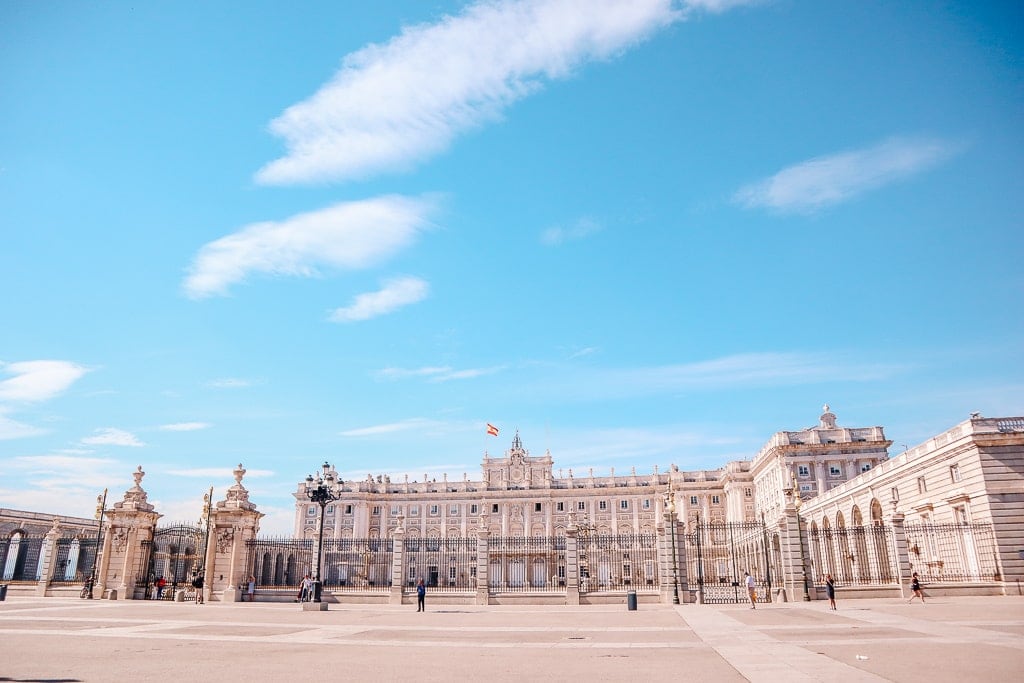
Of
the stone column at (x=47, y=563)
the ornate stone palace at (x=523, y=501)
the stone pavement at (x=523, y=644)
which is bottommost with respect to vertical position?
the stone pavement at (x=523, y=644)

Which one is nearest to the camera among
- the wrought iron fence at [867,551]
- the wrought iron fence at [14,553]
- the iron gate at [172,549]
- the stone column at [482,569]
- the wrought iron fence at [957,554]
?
the wrought iron fence at [957,554]

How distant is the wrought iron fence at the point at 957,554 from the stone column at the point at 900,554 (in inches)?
46.8

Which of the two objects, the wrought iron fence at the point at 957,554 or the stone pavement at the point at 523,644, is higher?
the wrought iron fence at the point at 957,554

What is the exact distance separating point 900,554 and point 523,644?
2382cm

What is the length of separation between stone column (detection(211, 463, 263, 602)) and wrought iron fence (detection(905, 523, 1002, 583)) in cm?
3277

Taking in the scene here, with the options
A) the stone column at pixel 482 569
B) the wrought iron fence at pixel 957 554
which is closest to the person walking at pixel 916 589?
the wrought iron fence at pixel 957 554

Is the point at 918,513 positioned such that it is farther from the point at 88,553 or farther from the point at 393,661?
the point at 88,553

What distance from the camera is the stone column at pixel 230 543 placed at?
3366cm

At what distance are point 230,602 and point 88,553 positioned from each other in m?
10.1

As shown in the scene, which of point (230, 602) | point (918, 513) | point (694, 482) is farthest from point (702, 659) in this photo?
point (694, 482)

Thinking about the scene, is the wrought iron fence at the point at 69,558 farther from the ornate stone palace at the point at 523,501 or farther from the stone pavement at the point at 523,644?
the ornate stone palace at the point at 523,501

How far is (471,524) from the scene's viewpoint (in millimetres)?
111062

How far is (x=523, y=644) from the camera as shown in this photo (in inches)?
667

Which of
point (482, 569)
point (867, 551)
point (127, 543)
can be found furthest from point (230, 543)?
point (867, 551)
